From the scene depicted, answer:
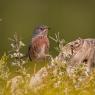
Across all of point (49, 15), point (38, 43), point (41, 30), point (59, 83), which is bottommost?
point (59, 83)

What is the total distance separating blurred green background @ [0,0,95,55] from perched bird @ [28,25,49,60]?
543 inches

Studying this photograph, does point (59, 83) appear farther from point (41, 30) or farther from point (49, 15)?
point (49, 15)

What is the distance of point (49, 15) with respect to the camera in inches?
1137

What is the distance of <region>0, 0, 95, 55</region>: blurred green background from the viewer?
2722cm

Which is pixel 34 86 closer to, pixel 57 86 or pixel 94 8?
pixel 57 86

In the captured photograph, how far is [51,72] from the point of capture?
880 centimetres

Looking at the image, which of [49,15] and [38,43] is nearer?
[38,43]

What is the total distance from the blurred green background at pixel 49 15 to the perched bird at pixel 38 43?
13.8 meters

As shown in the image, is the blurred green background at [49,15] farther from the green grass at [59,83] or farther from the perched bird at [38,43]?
the green grass at [59,83]

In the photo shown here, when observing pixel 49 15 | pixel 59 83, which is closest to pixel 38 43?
pixel 59 83

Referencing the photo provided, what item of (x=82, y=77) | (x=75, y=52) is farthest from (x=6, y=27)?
(x=82, y=77)

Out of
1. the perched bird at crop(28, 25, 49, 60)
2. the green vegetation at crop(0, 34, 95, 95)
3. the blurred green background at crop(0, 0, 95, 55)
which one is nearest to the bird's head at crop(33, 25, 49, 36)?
the perched bird at crop(28, 25, 49, 60)

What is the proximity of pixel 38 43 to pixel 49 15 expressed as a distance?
1666 centimetres

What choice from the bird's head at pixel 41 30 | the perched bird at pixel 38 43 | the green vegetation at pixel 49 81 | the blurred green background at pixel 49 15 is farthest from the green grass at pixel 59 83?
the blurred green background at pixel 49 15
